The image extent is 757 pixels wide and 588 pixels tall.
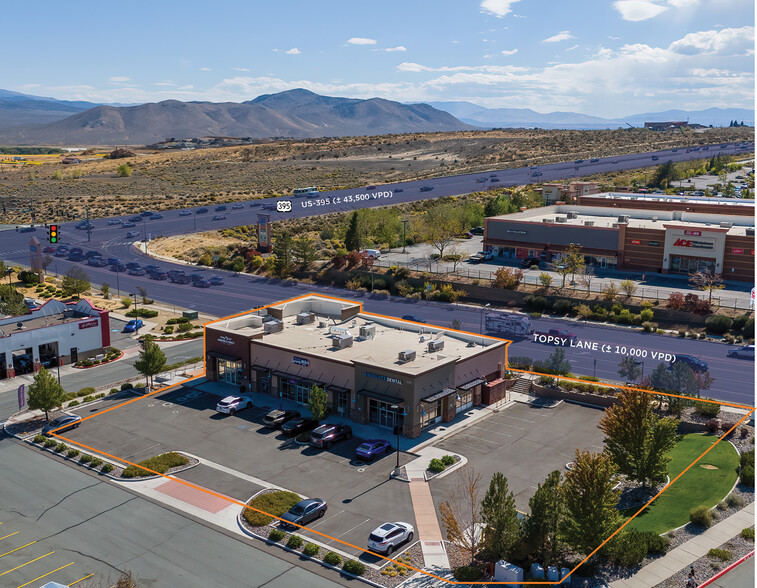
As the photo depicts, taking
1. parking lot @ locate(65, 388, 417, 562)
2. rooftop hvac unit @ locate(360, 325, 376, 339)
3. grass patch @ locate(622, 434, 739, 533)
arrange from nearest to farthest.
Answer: grass patch @ locate(622, 434, 739, 533) → parking lot @ locate(65, 388, 417, 562) → rooftop hvac unit @ locate(360, 325, 376, 339)

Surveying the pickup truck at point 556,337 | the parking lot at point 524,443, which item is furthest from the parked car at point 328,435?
the pickup truck at point 556,337

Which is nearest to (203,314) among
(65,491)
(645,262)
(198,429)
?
(198,429)

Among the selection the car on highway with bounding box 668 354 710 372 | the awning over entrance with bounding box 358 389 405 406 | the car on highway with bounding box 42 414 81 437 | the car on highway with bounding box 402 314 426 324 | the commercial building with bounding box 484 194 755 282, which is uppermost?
the commercial building with bounding box 484 194 755 282

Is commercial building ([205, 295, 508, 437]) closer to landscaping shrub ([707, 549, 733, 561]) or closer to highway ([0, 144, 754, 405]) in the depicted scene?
highway ([0, 144, 754, 405])

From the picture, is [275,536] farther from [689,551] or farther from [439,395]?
[689,551]

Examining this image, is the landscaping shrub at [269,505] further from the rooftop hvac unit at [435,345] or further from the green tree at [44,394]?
the green tree at [44,394]

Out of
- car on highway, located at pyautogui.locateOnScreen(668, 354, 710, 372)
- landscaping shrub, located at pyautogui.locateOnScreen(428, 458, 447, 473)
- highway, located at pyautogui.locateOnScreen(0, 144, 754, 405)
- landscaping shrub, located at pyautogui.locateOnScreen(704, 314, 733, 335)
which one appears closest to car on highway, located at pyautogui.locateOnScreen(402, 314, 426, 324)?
highway, located at pyautogui.locateOnScreen(0, 144, 754, 405)

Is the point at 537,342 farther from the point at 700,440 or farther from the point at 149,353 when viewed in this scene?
the point at 149,353
